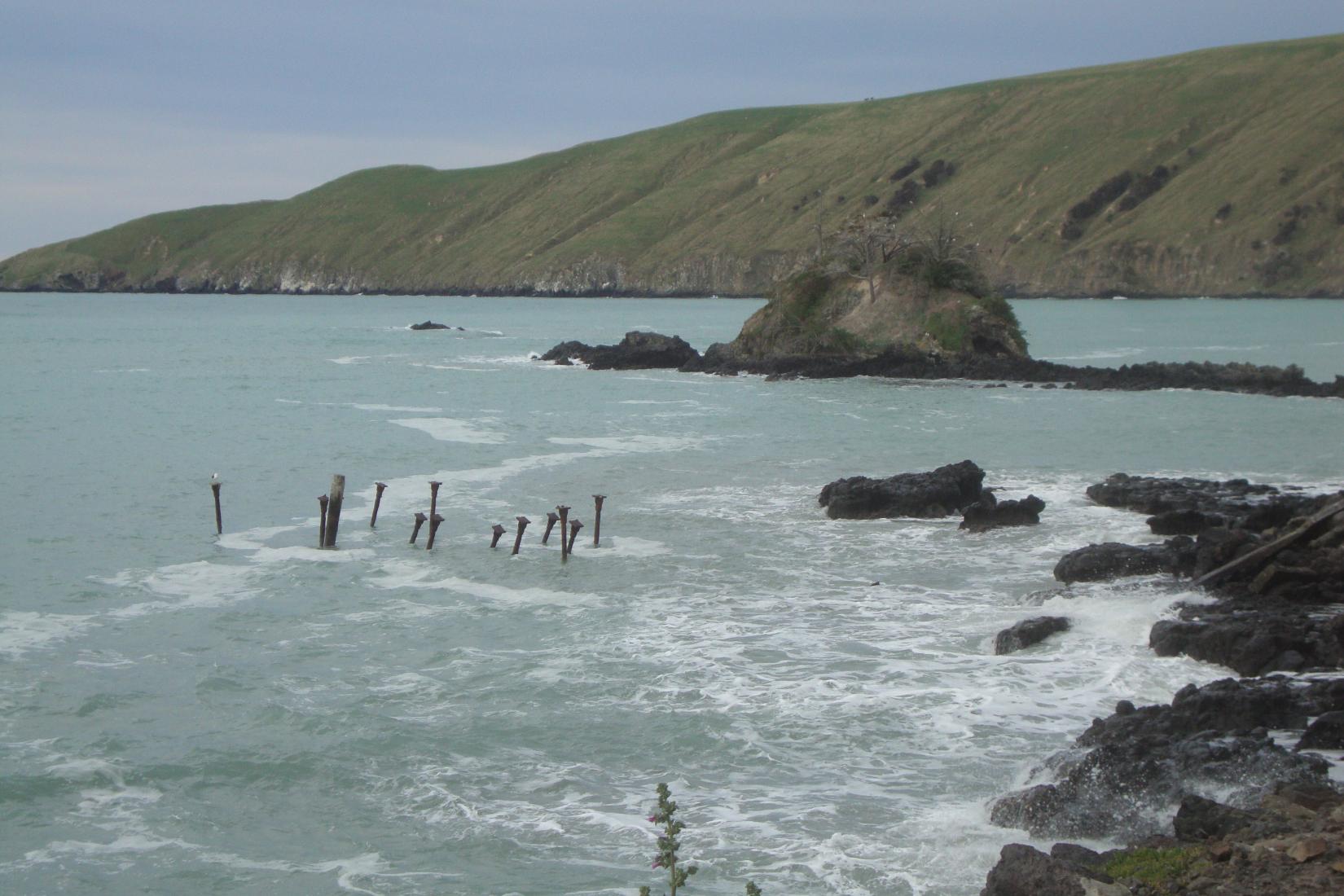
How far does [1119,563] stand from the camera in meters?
18.6

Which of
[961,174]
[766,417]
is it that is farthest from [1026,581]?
[961,174]

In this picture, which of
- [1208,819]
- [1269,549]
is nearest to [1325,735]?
[1208,819]

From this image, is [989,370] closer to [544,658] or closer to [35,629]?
[544,658]

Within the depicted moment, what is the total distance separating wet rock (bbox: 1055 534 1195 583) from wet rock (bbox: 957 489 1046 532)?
3.75 meters

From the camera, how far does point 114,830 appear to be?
1127 cm

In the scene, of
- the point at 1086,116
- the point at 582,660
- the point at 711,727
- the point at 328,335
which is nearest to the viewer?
the point at 711,727

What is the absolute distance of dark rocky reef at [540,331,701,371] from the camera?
207 ft

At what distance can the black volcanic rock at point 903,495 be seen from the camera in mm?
24156

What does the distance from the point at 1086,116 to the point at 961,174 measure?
17.1 metres

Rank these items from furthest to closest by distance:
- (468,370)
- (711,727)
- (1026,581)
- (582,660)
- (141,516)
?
(468,370) → (141,516) → (1026,581) → (582,660) → (711,727)

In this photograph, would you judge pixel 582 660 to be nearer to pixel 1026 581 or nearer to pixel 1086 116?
pixel 1026 581

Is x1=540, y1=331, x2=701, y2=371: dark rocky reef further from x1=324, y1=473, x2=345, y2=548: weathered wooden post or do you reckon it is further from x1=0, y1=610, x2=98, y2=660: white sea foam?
x1=0, y1=610, x2=98, y2=660: white sea foam

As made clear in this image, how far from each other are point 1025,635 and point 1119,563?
3.66 m

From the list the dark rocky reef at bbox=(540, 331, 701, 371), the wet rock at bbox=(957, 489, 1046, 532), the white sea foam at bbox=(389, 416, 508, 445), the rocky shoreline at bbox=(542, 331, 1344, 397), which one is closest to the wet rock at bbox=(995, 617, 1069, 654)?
the wet rock at bbox=(957, 489, 1046, 532)
